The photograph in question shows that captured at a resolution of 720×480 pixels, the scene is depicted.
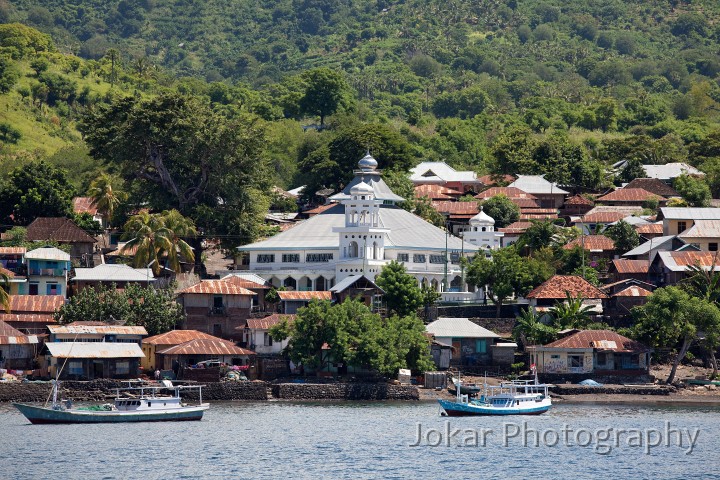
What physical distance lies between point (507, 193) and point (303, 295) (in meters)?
39.8

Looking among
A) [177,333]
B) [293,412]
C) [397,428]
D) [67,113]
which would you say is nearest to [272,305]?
[177,333]

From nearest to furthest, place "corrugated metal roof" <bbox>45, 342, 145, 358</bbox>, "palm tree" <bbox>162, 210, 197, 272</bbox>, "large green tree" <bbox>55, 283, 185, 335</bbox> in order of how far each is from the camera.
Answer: "corrugated metal roof" <bbox>45, 342, 145, 358</bbox>, "large green tree" <bbox>55, 283, 185, 335</bbox>, "palm tree" <bbox>162, 210, 197, 272</bbox>

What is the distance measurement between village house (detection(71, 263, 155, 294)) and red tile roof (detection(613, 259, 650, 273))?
3081cm

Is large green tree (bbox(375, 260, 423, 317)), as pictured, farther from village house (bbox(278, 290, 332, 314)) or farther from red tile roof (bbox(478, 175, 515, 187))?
red tile roof (bbox(478, 175, 515, 187))

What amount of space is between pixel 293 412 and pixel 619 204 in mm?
59838

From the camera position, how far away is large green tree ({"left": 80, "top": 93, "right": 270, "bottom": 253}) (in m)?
111

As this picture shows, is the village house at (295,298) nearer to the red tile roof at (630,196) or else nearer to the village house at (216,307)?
the village house at (216,307)

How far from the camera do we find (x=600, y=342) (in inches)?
3531

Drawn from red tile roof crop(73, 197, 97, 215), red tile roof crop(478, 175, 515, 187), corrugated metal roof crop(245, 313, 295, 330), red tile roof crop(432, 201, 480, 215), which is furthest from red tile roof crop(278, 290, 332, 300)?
red tile roof crop(478, 175, 515, 187)

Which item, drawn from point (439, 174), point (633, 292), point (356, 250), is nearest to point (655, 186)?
point (439, 174)

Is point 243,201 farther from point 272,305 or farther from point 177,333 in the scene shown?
point 177,333

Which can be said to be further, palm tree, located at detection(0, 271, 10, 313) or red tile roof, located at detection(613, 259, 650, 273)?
red tile roof, located at detection(613, 259, 650, 273)

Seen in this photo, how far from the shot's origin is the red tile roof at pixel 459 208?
127 meters

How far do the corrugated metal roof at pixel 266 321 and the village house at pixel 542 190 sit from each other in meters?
46.0
